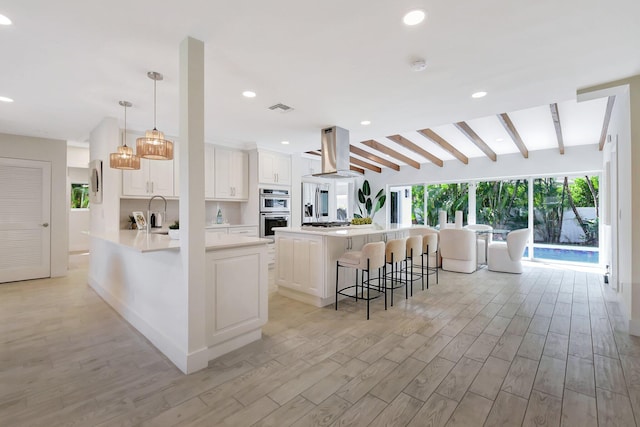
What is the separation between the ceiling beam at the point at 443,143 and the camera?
5.74 m

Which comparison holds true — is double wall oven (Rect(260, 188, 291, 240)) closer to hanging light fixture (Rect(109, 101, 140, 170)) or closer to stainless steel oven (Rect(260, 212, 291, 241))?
stainless steel oven (Rect(260, 212, 291, 241))

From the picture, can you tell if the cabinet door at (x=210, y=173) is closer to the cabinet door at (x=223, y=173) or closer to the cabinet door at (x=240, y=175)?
the cabinet door at (x=223, y=173)

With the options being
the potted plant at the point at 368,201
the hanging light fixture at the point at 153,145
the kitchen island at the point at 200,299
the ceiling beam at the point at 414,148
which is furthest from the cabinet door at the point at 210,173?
the potted plant at the point at 368,201

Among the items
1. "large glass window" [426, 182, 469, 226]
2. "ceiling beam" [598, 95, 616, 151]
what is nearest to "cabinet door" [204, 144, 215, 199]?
"ceiling beam" [598, 95, 616, 151]

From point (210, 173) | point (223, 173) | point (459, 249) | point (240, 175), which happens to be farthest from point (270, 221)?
point (459, 249)

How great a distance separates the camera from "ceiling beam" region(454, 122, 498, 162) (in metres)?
5.23

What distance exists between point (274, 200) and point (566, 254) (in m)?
6.32

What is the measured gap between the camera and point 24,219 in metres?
4.79

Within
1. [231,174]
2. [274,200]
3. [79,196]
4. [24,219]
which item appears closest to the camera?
[24,219]

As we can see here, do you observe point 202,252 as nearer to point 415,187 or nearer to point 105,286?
point 105,286

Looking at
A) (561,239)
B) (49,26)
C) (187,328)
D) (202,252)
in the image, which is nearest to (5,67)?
(49,26)

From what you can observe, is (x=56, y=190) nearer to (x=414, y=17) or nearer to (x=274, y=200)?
(x=274, y=200)

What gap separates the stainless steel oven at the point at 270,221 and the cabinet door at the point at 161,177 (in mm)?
1668

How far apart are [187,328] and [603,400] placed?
108 inches
